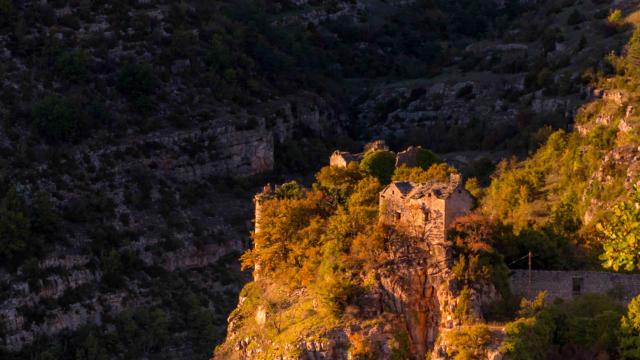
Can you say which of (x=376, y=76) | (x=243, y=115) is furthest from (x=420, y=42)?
(x=243, y=115)

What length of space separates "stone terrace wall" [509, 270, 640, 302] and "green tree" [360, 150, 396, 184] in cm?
1149

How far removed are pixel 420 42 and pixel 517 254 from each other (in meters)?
77.3

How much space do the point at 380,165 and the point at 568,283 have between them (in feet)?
44.3

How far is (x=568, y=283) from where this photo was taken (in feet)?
247

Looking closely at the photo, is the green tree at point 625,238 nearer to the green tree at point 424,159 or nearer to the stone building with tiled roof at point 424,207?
the stone building with tiled roof at point 424,207

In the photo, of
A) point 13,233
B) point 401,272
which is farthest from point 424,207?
point 13,233

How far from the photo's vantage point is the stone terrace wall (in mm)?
75250

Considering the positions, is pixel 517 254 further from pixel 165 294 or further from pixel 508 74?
pixel 508 74

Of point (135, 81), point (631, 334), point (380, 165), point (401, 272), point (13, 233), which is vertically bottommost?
point (631, 334)

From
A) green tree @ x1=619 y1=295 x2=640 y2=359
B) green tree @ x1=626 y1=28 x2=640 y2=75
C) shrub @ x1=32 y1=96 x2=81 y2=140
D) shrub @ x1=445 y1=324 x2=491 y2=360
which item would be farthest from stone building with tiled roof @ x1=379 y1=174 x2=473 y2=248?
shrub @ x1=32 y1=96 x2=81 y2=140

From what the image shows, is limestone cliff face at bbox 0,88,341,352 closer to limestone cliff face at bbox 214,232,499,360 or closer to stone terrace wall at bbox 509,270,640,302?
limestone cliff face at bbox 214,232,499,360

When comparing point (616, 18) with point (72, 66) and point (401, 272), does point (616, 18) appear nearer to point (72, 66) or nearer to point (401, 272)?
point (72, 66)

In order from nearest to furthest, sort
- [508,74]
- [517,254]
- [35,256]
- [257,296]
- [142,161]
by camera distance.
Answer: [517,254], [257,296], [35,256], [142,161], [508,74]

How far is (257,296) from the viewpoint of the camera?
87.4 meters
